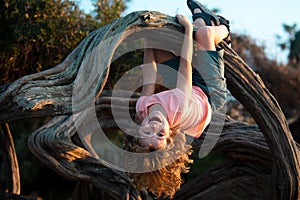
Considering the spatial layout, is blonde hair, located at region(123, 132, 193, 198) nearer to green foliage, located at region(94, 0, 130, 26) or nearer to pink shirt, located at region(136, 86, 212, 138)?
pink shirt, located at region(136, 86, 212, 138)

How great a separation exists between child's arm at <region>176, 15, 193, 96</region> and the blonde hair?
14.5 inches

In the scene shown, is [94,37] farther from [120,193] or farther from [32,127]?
[32,127]

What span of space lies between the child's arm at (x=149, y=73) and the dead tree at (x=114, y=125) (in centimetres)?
25

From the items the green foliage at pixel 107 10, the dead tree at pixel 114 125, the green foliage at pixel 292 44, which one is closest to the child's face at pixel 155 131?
the dead tree at pixel 114 125

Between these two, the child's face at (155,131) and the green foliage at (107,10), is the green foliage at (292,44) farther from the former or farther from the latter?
the child's face at (155,131)

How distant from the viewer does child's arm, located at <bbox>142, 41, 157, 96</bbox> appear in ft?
14.8

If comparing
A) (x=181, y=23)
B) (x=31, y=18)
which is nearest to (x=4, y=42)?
(x=31, y=18)

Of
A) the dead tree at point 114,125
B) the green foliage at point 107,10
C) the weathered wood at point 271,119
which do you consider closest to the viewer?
the dead tree at point 114,125

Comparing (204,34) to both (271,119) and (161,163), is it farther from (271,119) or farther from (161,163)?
(271,119)

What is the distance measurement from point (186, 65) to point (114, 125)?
7.51 ft

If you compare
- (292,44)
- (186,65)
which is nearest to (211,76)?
(186,65)

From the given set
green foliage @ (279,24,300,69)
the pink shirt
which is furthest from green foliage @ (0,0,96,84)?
green foliage @ (279,24,300,69)

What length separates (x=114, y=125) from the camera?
6.32 meters

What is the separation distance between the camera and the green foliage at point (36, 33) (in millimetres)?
6145
